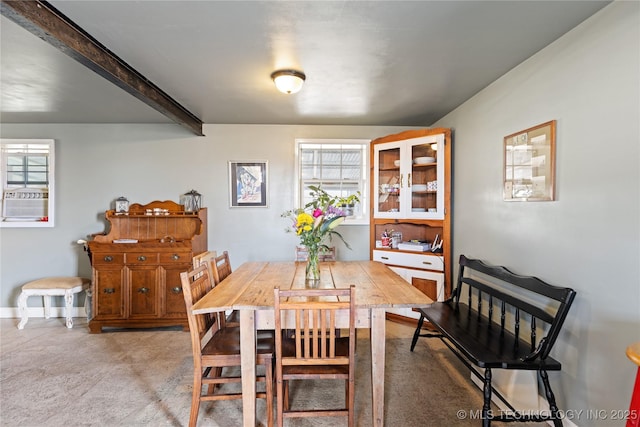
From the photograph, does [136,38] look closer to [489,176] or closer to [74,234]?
[489,176]

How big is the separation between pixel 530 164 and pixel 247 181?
2996mm

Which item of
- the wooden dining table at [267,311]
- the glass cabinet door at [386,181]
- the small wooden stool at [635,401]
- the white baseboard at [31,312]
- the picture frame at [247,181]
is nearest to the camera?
the small wooden stool at [635,401]

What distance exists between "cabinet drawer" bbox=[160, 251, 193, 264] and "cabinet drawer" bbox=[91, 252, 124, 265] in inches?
17.5

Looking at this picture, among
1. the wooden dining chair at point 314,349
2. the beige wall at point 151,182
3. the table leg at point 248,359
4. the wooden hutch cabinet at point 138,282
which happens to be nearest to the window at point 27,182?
the beige wall at point 151,182

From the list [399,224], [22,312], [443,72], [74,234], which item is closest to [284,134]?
[399,224]

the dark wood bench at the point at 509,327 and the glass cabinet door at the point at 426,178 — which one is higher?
the glass cabinet door at the point at 426,178

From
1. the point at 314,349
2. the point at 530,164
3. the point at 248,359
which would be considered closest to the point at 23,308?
the point at 248,359

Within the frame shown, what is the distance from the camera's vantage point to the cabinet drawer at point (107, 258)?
3.45 m

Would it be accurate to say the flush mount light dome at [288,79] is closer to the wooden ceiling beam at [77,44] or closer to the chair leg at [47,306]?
the wooden ceiling beam at [77,44]

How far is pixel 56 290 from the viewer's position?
3.55 meters

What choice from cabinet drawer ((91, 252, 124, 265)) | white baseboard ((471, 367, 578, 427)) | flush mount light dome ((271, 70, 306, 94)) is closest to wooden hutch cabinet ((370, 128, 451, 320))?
white baseboard ((471, 367, 578, 427))

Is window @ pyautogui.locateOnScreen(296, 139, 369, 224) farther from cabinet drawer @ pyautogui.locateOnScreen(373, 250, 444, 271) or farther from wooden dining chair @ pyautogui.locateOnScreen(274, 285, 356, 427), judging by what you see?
wooden dining chair @ pyautogui.locateOnScreen(274, 285, 356, 427)

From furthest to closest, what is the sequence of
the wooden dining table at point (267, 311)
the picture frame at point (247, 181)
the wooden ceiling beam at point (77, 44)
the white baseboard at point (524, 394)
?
the picture frame at point (247, 181), the white baseboard at point (524, 394), the wooden dining table at point (267, 311), the wooden ceiling beam at point (77, 44)

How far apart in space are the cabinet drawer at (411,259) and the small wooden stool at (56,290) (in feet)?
11.3
